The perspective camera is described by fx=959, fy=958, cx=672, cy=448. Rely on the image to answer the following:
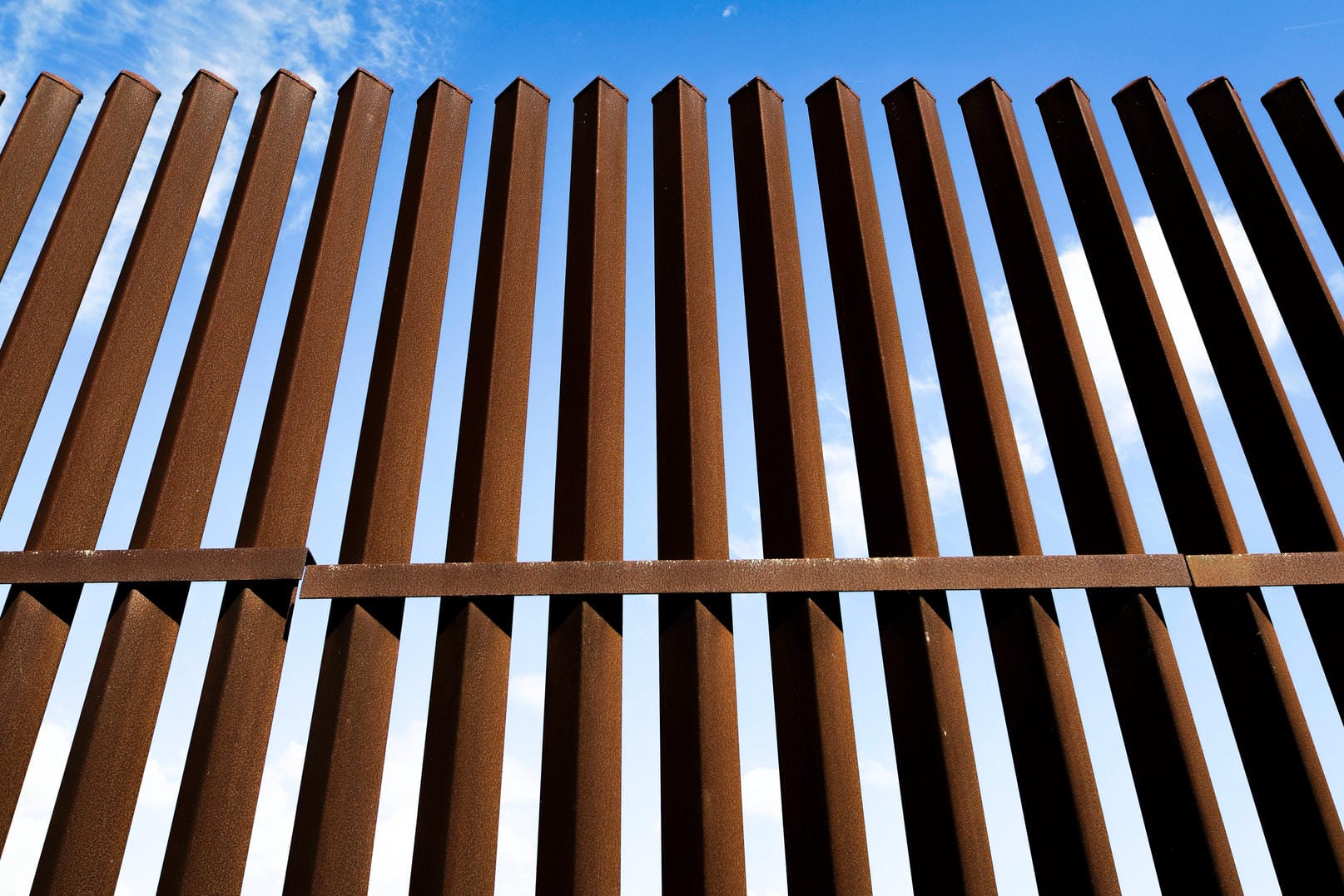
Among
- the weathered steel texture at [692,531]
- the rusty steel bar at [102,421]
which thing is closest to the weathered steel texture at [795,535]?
the weathered steel texture at [692,531]

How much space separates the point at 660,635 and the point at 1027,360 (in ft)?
5.07

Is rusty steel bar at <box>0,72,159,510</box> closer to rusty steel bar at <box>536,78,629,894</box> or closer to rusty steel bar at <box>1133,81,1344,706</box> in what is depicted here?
rusty steel bar at <box>536,78,629,894</box>

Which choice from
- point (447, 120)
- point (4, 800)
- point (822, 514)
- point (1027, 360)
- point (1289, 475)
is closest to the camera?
point (4, 800)

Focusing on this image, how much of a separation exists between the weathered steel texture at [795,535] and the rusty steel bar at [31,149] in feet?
8.73

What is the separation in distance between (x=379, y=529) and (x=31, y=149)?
2403 mm

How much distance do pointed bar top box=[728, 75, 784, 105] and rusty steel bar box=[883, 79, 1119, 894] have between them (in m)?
0.48

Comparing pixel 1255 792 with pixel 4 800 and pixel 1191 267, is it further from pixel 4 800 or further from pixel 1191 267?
pixel 4 800

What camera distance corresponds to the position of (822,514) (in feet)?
9.02

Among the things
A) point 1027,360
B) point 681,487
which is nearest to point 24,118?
point 681,487

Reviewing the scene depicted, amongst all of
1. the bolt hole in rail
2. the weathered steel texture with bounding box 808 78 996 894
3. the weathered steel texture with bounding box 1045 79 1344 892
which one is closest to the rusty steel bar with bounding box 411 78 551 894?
the bolt hole in rail

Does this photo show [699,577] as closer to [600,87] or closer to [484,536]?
[484,536]

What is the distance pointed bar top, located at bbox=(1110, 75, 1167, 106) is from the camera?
13.0ft

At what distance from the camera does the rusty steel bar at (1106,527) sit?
2400mm

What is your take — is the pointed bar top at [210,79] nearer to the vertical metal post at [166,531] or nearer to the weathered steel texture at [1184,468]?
the vertical metal post at [166,531]
